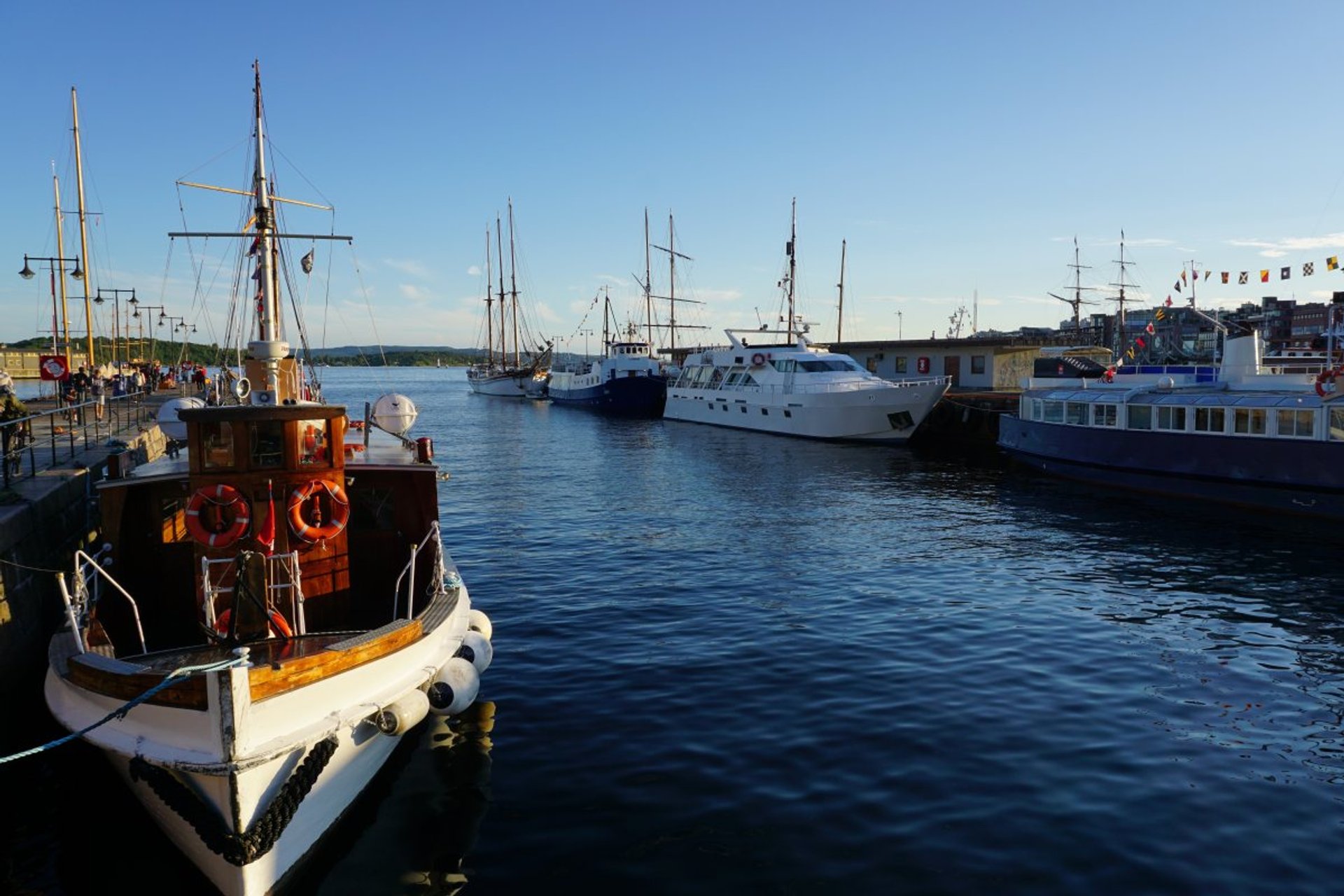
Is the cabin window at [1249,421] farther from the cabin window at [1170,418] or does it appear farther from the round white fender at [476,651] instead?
the round white fender at [476,651]


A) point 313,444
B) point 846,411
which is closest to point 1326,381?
point 846,411

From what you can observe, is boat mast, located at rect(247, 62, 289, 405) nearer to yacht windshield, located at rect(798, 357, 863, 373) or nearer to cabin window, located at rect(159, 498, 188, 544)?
cabin window, located at rect(159, 498, 188, 544)

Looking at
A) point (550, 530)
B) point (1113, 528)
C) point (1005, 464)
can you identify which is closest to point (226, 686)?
point (550, 530)

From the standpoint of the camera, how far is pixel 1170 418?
97.0 feet

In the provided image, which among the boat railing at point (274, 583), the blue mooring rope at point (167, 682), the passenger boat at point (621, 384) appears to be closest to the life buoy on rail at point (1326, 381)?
the boat railing at point (274, 583)

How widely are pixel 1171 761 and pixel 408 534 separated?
10.9 meters

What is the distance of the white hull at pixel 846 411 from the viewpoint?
46500 millimetres

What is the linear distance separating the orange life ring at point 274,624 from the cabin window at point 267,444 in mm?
1767

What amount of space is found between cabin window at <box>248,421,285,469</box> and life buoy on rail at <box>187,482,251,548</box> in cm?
44

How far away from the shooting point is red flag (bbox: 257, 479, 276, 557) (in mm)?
9961

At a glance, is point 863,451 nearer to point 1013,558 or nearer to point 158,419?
point 1013,558

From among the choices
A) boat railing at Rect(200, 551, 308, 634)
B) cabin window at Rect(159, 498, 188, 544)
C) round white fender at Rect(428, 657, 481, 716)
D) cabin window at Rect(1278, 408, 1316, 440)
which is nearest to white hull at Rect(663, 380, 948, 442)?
cabin window at Rect(1278, 408, 1316, 440)

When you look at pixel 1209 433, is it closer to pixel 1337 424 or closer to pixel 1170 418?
pixel 1170 418

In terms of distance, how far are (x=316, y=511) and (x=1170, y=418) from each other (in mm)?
29251
